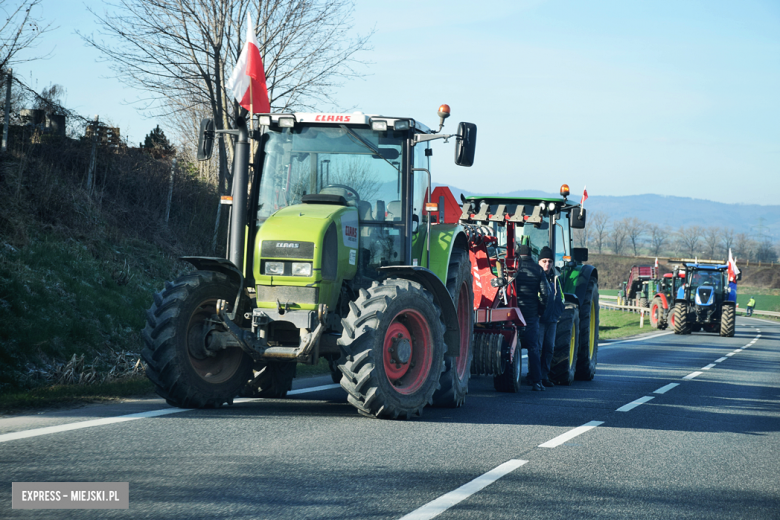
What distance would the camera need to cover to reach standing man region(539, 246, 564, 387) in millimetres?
12327

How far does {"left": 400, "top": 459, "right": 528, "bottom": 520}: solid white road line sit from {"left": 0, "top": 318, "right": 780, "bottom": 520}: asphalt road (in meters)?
0.02

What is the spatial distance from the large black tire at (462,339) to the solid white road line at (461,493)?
2.89 meters

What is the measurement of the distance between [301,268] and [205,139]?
181cm

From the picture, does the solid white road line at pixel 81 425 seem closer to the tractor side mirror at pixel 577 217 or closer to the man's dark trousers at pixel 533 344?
the man's dark trousers at pixel 533 344

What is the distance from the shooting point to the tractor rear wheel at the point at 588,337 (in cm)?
1414

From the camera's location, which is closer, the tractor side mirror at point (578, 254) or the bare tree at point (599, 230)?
the tractor side mirror at point (578, 254)

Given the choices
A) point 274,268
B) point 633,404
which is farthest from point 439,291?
point 633,404

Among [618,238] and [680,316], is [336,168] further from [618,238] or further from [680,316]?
[618,238]

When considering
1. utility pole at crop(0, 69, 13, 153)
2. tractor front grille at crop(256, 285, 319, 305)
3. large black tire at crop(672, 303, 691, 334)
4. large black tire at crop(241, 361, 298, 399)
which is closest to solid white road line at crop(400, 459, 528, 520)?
tractor front grille at crop(256, 285, 319, 305)

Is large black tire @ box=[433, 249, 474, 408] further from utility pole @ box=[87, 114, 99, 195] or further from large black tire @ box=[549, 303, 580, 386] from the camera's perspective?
utility pole @ box=[87, 114, 99, 195]

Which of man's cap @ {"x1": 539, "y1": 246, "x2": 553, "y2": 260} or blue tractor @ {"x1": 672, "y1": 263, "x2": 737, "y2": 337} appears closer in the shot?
man's cap @ {"x1": 539, "y1": 246, "x2": 553, "y2": 260}

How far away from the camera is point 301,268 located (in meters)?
7.78

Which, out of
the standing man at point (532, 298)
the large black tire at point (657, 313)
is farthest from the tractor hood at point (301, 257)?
the large black tire at point (657, 313)

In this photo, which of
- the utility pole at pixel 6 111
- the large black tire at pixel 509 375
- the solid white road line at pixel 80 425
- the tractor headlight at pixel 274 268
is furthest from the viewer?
the utility pole at pixel 6 111
